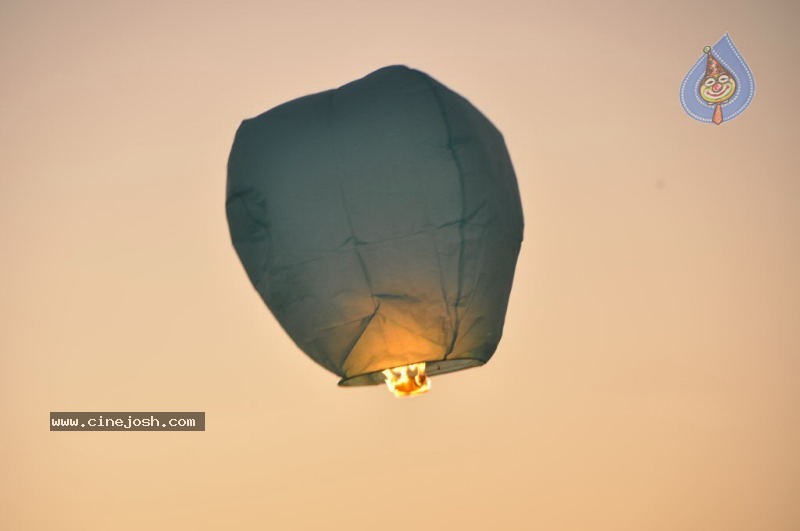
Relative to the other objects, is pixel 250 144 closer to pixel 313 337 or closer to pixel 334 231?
pixel 334 231

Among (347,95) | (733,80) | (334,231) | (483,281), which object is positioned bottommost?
(483,281)

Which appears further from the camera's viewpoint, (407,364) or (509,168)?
(509,168)

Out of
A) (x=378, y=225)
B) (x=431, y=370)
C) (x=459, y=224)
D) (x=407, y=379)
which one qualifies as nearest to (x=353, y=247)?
(x=378, y=225)

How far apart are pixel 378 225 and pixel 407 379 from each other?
46 centimetres

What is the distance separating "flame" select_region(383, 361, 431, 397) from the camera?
2.18 m

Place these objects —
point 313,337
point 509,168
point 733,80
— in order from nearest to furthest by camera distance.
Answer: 1. point 313,337
2. point 509,168
3. point 733,80

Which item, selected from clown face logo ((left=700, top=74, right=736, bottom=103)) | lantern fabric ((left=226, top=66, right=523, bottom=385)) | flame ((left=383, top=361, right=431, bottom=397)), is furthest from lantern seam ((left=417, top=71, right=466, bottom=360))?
clown face logo ((left=700, top=74, right=736, bottom=103))

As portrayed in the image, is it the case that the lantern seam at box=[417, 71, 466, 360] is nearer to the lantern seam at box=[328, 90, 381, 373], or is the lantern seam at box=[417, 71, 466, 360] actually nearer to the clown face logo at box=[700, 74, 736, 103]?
the lantern seam at box=[328, 90, 381, 373]

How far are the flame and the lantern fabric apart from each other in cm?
8

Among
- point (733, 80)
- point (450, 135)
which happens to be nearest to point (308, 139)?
point (450, 135)

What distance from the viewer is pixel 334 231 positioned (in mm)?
1971

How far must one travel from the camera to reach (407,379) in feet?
7.13

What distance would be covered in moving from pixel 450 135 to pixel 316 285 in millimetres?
496

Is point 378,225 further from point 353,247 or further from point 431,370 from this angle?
point 431,370
